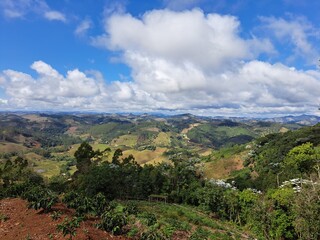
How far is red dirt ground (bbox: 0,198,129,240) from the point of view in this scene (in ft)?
73.8

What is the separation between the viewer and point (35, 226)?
81.9 feet

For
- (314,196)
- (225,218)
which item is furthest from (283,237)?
(314,196)

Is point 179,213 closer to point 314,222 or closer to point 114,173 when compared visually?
point 314,222

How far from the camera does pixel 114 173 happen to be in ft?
249

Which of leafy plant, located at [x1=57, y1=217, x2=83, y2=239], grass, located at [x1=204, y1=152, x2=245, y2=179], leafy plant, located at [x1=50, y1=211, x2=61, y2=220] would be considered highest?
leafy plant, located at [x1=57, y1=217, x2=83, y2=239]

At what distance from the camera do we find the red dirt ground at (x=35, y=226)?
22506 millimetres

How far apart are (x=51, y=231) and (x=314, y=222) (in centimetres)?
2403

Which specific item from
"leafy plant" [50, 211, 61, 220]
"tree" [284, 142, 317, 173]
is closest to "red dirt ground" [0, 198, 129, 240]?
"leafy plant" [50, 211, 61, 220]

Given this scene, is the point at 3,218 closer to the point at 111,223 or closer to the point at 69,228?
the point at 69,228

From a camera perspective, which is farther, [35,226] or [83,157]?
[83,157]

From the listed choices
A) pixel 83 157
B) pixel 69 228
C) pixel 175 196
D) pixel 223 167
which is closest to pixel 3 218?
pixel 69 228

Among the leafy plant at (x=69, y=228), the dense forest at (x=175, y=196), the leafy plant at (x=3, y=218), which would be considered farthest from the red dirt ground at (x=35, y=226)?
the dense forest at (x=175, y=196)

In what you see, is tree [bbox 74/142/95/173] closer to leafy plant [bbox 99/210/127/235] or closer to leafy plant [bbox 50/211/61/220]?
leafy plant [bbox 50/211/61/220]

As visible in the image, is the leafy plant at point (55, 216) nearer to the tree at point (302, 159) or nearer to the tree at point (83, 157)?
the tree at point (83, 157)
